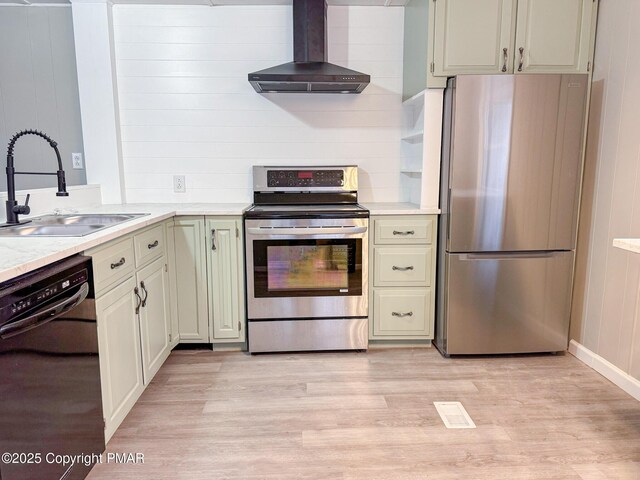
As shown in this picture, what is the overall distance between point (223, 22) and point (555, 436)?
3.09m

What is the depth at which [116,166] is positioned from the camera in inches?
122

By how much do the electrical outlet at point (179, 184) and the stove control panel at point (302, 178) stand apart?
2.06 ft

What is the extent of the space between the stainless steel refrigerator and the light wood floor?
9.1 inches

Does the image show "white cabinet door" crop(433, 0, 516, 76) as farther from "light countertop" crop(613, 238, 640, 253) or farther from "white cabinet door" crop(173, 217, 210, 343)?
"white cabinet door" crop(173, 217, 210, 343)

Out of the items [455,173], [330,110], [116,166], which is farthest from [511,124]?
[116,166]

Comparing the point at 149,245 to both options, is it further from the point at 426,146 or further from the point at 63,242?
the point at 426,146

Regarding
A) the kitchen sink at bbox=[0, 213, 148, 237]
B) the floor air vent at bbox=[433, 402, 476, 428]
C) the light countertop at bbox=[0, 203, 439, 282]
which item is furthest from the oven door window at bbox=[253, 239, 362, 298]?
the floor air vent at bbox=[433, 402, 476, 428]

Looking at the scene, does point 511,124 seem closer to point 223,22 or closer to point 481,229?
point 481,229

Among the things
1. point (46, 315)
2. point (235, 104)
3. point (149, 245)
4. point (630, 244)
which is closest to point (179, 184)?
point (235, 104)

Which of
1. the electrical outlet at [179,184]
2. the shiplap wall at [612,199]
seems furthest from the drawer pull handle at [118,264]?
the shiplap wall at [612,199]

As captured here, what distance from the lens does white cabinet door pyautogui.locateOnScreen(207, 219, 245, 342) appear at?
8.87 ft

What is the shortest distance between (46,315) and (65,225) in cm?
103

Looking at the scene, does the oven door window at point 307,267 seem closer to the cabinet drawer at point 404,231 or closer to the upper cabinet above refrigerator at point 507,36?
the cabinet drawer at point 404,231

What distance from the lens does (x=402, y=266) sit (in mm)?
2775
